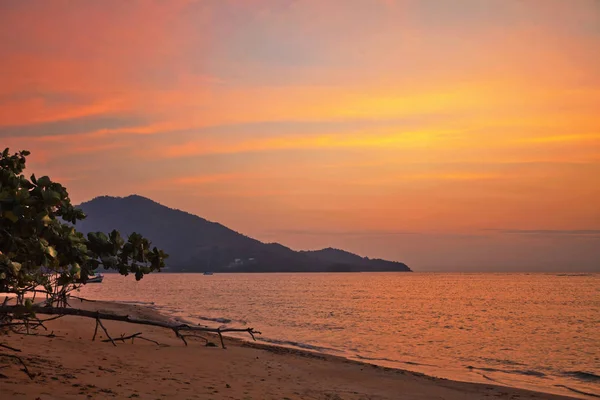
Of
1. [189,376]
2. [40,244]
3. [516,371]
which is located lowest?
[516,371]

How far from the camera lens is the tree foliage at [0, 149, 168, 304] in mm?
7594

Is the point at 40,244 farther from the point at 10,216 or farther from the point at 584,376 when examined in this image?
the point at 584,376

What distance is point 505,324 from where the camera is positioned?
50.7m

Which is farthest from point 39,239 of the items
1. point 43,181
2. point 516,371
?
point 516,371

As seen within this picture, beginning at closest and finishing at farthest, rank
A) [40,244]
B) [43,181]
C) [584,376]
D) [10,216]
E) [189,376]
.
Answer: [10,216]
[40,244]
[43,181]
[189,376]
[584,376]

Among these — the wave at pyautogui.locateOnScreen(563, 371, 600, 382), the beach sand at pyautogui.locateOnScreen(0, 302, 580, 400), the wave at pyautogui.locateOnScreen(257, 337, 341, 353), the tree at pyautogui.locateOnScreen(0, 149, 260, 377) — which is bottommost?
the wave at pyautogui.locateOnScreen(257, 337, 341, 353)

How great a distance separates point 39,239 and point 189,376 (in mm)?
7058

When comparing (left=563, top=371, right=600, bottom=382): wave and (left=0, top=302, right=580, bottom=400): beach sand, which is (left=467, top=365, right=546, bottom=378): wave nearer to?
(left=563, top=371, right=600, bottom=382): wave

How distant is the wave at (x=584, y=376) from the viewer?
23.7 m

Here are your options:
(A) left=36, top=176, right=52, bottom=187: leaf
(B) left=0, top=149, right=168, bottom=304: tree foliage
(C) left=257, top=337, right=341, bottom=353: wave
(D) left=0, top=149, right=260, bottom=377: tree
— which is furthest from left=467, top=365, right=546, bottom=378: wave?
(A) left=36, top=176, right=52, bottom=187: leaf

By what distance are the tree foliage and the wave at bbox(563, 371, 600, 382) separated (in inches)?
818

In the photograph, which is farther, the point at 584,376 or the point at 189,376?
the point at 584,376

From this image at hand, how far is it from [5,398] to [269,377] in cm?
807

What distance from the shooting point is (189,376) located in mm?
13766
